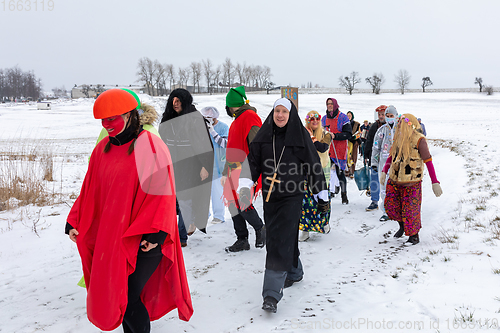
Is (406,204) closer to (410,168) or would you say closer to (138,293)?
(410,168)

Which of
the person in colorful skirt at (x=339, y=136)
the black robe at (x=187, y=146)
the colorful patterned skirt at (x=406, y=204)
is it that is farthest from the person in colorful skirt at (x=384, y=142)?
the black robe at (x=187, y=146)

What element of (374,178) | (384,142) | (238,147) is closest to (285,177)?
(238,147)

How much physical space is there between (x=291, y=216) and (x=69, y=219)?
1955mm

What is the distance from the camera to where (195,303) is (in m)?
3.43

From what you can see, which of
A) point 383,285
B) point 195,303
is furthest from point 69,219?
point 383,285

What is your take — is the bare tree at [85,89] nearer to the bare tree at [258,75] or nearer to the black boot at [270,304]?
the bare tree at [258,75]

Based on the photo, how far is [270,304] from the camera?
3.14 m

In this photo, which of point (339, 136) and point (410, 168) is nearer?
point (410, 168)

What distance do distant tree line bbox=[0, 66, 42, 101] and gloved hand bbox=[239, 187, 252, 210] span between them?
10038 cm

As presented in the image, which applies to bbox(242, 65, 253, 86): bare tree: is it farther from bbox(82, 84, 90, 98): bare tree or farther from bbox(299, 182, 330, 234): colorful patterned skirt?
bbox(299, 182, 330, 234): colorful patterned skirt

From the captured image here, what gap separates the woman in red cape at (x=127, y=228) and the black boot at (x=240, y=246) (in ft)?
7.75

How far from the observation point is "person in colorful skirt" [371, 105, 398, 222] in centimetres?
597

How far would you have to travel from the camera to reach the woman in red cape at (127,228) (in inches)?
86.7

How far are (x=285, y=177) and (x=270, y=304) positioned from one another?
1.22 meters
